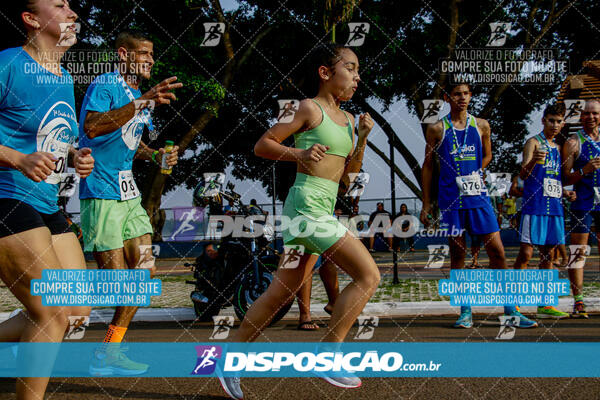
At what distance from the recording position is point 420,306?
6.72m

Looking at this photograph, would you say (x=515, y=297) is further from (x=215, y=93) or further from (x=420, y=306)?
(x=215, y=93)

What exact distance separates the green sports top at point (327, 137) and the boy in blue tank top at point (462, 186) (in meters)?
2.44

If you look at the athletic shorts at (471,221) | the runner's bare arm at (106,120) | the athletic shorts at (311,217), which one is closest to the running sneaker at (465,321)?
the athletic shorts at (471,221)

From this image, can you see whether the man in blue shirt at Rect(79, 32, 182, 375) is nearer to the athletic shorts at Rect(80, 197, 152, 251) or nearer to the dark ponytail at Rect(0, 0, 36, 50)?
the athletic shorts at Rect(80, 197, 152, 251)

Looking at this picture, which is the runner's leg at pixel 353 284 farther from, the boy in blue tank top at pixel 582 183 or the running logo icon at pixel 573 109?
the running logo icon at pixel 573 109

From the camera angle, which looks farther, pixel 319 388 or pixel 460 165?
pixel 460 165

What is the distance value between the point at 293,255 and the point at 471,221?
2.89 metres

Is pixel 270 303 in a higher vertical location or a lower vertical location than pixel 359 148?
lower

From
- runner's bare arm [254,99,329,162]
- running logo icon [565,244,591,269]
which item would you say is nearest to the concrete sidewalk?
running logo icon [565,244,591,269]

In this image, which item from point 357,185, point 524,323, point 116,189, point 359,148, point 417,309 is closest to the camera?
point 359,148

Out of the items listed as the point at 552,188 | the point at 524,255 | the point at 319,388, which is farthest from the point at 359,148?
the point at 552,188

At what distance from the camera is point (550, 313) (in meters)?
6.04

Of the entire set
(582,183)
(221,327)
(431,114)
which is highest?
(431,114)

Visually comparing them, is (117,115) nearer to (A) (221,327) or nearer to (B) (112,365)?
(B) (112,365)
